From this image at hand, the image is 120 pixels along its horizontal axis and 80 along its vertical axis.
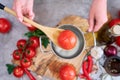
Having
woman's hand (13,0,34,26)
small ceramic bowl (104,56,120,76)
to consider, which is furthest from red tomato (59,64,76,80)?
woman's hand (13,0,34,26)

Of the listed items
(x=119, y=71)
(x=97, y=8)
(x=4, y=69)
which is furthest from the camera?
(x=4, y=69)

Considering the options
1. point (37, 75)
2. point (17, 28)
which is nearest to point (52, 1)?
point (17, 28)

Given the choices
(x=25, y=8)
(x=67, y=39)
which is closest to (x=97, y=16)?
(x=67, y=39)

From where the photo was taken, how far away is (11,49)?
1.08 metres

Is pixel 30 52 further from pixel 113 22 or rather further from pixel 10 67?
pixel 113 22

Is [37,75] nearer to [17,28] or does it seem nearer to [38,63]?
[38,63]

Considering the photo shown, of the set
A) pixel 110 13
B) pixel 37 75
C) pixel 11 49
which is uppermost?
pixel 110 13

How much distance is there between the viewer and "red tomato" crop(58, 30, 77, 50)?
0.82 m

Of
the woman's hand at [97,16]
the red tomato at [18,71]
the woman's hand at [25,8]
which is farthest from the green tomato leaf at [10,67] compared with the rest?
the woman's hand at [97,16]

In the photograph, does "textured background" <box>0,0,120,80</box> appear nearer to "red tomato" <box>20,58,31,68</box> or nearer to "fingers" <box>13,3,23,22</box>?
"red tomato" <box>20,58,31,68</box>

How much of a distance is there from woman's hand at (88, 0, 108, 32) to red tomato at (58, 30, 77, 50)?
0.20 ft

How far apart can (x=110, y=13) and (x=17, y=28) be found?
40 centimetres

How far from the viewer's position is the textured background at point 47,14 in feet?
3.54

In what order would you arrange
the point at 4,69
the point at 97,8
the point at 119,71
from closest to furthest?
1. the point at 97,8
2. the point at 119,71
3. the point at 4,69
